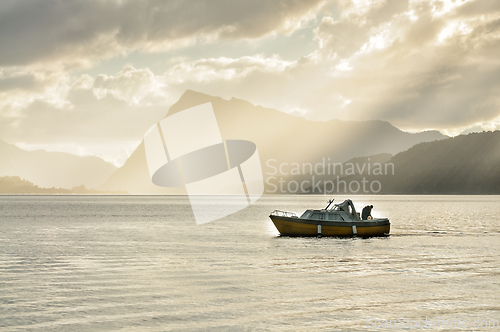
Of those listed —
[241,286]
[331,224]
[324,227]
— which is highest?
[331,224]

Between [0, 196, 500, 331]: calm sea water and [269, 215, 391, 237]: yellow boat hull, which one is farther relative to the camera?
[269, 215, 391, 237]: yellow boat hull

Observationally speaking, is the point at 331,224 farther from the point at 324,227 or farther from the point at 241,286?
the point at 241,286

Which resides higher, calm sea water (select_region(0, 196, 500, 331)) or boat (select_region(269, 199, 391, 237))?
boat (select_region(269, 199, 391, 237))

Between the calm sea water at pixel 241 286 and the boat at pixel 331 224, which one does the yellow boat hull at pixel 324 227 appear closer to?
the boat at pixel 331 224

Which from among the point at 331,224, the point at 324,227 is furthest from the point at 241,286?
the point at 331,224

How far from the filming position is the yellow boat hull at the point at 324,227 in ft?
185

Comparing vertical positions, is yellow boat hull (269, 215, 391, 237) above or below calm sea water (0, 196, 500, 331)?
above

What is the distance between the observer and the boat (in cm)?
5653

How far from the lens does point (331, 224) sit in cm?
5653

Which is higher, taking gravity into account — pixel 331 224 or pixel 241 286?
pixel 331 224

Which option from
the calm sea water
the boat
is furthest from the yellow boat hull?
the calm sea water

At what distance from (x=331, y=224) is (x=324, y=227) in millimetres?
953

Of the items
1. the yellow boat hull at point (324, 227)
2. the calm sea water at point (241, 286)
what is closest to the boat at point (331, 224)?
the yellow boat hull at point (324, 227)

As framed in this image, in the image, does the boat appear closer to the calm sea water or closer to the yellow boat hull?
the yellow boat hull
